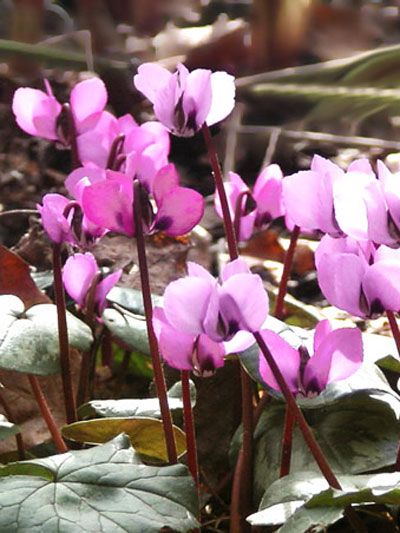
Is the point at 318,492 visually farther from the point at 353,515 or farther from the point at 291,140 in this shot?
the point at 291,140

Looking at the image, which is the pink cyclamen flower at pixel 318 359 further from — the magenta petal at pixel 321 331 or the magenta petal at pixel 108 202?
the magenta petal at pixel 108 202

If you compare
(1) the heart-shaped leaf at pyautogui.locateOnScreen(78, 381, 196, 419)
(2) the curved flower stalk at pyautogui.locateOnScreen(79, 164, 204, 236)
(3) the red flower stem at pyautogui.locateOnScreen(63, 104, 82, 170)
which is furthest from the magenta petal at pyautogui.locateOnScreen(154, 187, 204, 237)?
(3) the red flower stem at pyautogui.locateOnScreen(63, 104, 82, 170)

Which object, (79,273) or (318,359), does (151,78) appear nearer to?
(79,273)

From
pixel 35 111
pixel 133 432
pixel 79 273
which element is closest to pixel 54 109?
pixel 35 111

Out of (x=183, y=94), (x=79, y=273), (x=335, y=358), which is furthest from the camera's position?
(x=79, y=273)

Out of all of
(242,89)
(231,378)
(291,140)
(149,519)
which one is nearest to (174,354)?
(149,519)
